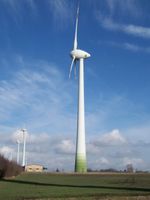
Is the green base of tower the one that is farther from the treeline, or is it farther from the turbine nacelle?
the turbine nacelle

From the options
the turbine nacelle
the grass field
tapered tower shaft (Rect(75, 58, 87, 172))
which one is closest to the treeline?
tapered tower shaft (Rect(75, 58, 87, 172))

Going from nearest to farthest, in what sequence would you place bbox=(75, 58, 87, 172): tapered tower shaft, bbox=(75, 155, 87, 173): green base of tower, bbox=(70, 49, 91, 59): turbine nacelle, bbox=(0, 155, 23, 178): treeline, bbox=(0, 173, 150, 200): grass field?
1. bbox=(0, 173, 150, 200): grass field
2. bbox=(0, 155, 23, 178): treeline
3. bbox=(75, 58, 87, 172): tapered tower shaft
4. bbox=(75, 155, 87, 173): green base of tower
5. bbox=(70, 49, 91, 59): turbine nacelle

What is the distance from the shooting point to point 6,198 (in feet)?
111

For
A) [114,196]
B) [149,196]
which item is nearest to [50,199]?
[114,196]

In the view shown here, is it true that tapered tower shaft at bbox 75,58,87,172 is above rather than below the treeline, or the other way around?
above

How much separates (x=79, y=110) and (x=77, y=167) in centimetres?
1250

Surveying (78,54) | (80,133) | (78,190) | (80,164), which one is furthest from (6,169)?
(78,190)

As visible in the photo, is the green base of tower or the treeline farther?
the green base of tower

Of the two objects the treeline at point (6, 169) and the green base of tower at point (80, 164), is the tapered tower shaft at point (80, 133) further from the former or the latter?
the treeline at point (6, 169)

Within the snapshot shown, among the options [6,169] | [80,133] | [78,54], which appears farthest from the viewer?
[78,54]

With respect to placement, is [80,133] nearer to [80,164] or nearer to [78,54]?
[80,164]

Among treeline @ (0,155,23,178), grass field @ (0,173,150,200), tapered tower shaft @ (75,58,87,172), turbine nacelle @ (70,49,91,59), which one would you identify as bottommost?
grass field @ (0,173,150,200)

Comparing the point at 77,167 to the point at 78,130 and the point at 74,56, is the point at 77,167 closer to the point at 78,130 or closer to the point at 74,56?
the point at 78,130

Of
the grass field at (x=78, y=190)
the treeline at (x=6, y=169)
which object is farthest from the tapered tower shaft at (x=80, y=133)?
the grass field at (x=78, y=190)
